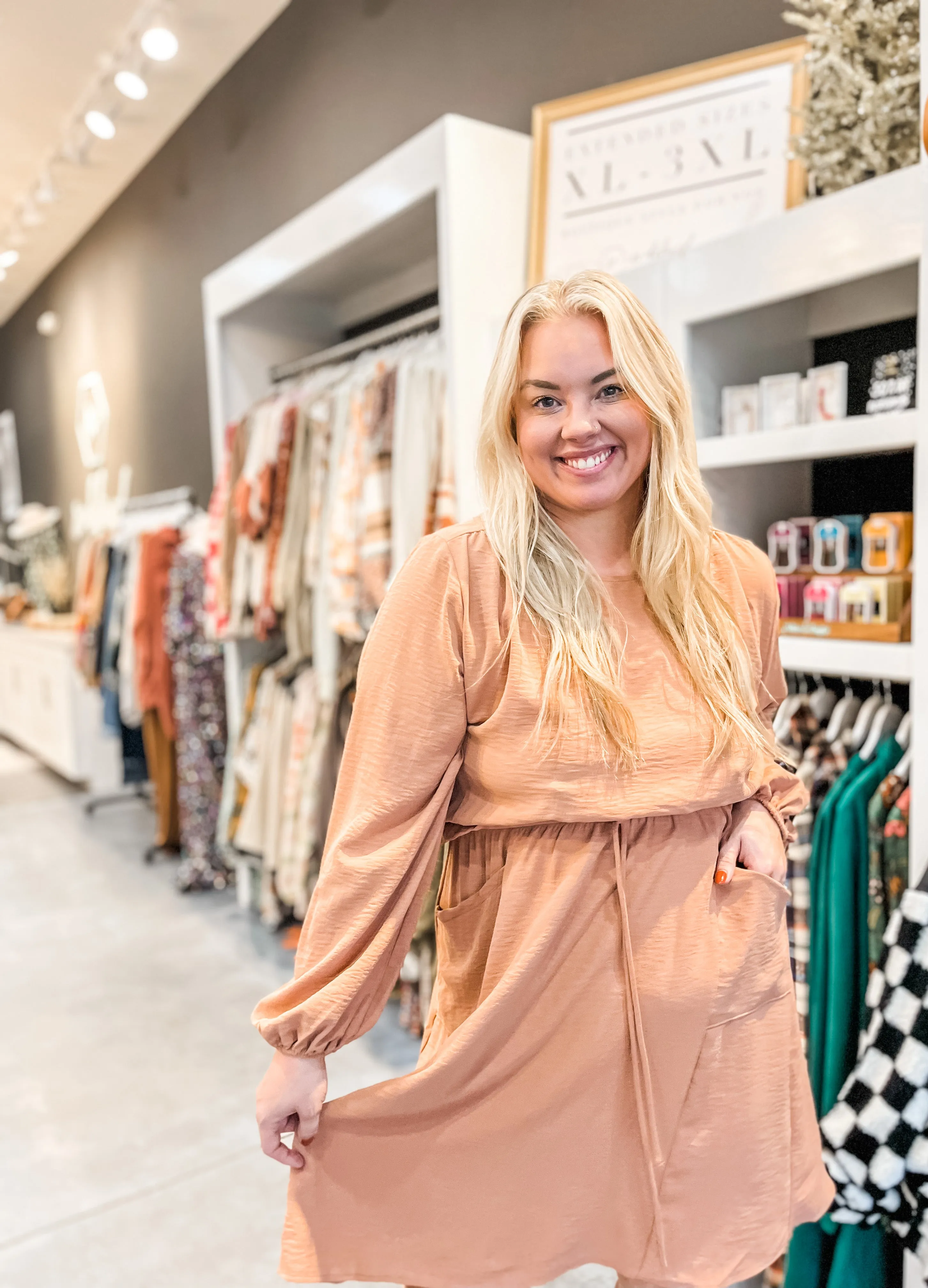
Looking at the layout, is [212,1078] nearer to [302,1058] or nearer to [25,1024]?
[25,1024]

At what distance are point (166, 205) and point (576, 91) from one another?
3.03 m

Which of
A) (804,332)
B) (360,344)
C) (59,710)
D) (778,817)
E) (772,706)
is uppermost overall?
(360,344)

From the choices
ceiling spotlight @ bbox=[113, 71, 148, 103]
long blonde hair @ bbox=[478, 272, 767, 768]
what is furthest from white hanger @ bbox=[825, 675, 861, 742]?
ceiling spotlight @ bbox=[113, 71, 148, 103]

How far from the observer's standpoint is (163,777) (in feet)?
13.6

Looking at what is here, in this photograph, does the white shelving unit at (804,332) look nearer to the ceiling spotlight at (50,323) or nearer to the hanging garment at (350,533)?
the hanging garment at (350,533)

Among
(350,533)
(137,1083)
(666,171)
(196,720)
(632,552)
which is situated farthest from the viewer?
(196,720)

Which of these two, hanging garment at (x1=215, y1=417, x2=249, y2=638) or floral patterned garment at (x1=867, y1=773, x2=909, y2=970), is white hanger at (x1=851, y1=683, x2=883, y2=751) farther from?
hanging garment at (x1=215, y1=417, x2=249, y2=638)

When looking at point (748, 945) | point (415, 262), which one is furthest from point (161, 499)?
point (748, 945)

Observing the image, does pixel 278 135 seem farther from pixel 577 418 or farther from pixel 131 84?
pixel 577 418

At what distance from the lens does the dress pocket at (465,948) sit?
3.42 feet

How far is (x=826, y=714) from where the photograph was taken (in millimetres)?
1697

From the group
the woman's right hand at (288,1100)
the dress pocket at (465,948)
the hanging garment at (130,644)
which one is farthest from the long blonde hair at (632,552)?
the hanging garment at (130,644)

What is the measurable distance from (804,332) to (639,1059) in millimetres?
1432

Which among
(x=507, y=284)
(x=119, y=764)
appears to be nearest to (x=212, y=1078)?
(x=507, y=284)
